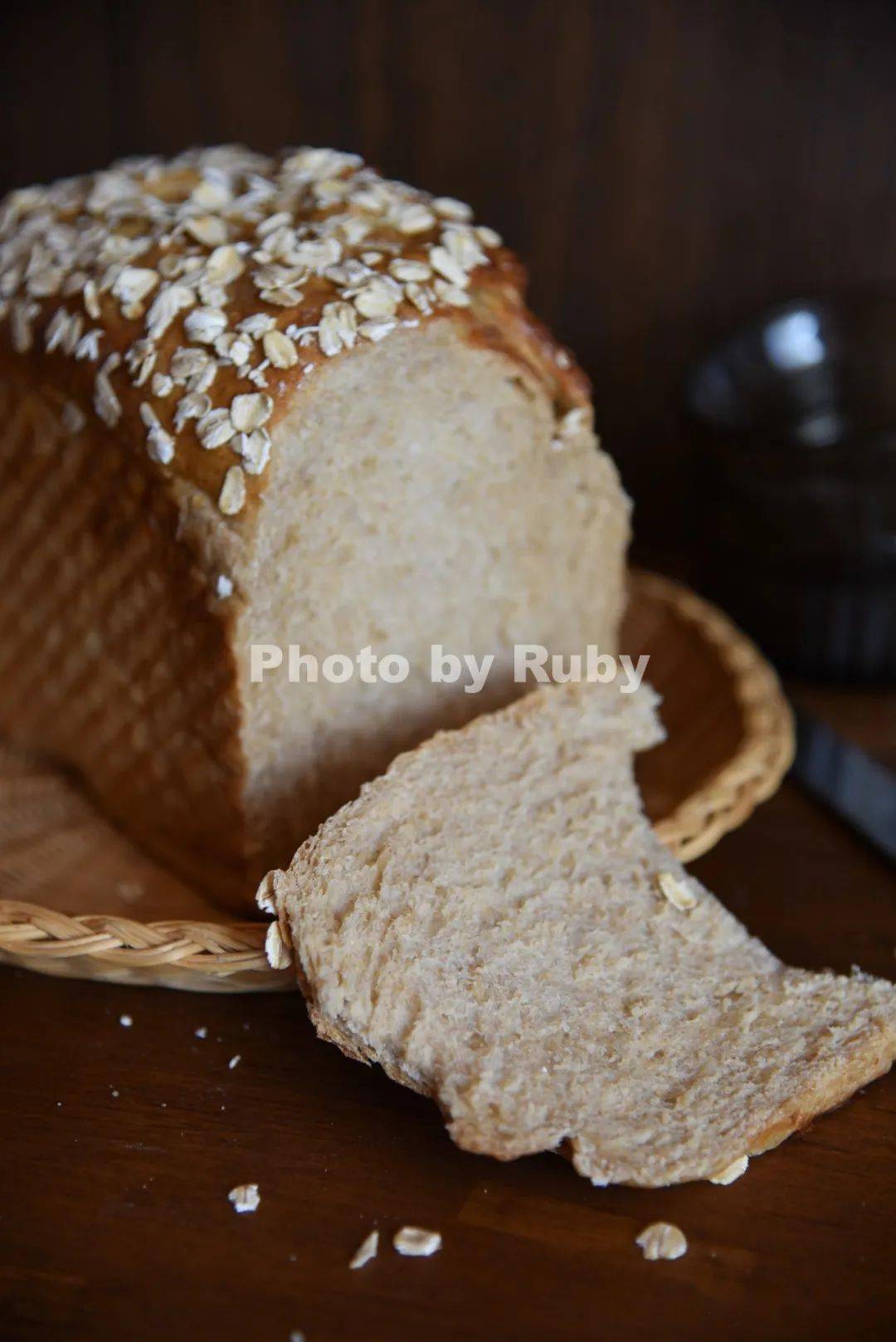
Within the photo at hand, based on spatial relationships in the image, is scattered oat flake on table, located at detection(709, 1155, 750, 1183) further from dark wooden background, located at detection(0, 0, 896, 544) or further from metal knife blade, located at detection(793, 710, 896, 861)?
dark wooden background, located at detection(0, 0, 896, 544)

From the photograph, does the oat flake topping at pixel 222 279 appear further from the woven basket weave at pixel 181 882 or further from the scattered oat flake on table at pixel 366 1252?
the scattered oat flake on table at pixel 366 1252

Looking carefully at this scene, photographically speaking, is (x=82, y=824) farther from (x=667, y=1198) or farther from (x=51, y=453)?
(x=667, y=1198)

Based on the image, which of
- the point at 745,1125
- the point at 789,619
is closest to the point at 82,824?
the point at 745,1125

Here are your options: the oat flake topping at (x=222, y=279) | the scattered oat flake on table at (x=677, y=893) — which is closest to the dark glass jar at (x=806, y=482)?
the oat flake topping at (x=222, y=279)

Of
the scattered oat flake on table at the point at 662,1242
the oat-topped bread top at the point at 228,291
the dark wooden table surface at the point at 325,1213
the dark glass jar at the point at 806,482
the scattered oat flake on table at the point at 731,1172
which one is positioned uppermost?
the oat-topped bread top at the point at 228,291

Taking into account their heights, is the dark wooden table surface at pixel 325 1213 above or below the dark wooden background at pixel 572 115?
below

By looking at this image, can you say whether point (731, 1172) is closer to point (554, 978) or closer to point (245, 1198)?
point (554, 978)
